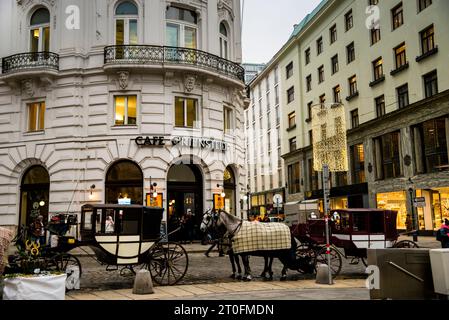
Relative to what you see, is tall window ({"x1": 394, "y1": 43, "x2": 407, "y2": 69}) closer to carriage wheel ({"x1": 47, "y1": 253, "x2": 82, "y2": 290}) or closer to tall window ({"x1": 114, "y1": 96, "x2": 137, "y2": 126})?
tall window ({"x1": 114, "y1": 96, "x2": 137, "y2": 126})

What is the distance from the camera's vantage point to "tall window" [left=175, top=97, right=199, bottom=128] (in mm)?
26141

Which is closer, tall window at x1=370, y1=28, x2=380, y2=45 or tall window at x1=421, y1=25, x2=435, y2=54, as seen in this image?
tall window at x1=421, y1=25, x2=435, y2=54

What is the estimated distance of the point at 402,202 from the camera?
3409 centimetres

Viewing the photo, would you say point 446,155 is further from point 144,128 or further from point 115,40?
point 115,40

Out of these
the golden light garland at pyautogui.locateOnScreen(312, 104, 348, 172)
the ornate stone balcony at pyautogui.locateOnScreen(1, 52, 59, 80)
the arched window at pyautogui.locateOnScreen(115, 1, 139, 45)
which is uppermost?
the arched window at pyautogui.locateOnScreen(115, 1, 139, 45)

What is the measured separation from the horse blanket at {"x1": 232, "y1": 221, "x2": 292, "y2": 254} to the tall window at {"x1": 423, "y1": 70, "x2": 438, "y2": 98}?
22355mm

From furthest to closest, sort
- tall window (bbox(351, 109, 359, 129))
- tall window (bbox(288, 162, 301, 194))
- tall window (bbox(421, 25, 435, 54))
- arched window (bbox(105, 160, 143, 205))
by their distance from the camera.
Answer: tall window (bbox(288, 162, 301, 194)), tall window (bbox(351, 109, 359, 129)), tall window (bbox(421, 25, 435, 54)), arched window (bbox(105, 160, 143, 205))

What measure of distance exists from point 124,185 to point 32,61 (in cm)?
866

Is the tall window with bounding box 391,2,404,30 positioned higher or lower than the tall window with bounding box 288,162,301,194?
higher

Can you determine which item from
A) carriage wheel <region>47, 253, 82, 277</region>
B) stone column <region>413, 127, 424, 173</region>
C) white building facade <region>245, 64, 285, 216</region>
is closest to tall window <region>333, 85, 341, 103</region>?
stone column <region>413, 127, 424, 173</region>

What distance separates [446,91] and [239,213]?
14.8 m

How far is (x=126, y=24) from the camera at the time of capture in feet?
85.0

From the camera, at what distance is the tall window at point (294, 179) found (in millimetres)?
51875

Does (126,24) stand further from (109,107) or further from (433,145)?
(433,145)
